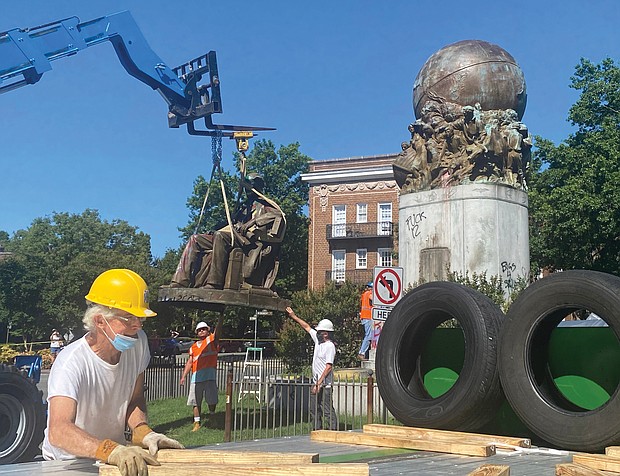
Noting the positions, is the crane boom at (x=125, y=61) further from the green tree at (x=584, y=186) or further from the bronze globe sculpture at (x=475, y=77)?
the green tree at (x=584, y=186)

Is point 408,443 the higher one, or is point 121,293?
point 121,293

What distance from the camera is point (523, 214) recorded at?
19.6 meters

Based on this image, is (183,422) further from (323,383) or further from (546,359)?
(546,359)

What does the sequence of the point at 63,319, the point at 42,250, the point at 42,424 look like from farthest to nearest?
the point at 42,250 → the point at 63,319 → the point at 42,424

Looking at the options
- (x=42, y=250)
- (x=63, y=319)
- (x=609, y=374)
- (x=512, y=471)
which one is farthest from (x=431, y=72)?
(x=42, y=250)

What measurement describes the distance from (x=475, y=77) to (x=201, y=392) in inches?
436

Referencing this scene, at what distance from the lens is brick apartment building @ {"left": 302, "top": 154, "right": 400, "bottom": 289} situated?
5588 cm

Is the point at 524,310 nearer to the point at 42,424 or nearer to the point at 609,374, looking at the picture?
the point at 609,374

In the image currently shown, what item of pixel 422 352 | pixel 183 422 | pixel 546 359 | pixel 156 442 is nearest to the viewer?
pixel 156 442

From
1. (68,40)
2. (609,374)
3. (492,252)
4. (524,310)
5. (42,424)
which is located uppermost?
(68,40)

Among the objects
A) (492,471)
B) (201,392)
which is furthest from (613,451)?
(201,392)

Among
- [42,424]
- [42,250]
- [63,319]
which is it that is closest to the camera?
[42,424]

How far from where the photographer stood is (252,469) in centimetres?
327

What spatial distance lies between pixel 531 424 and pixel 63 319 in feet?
174
